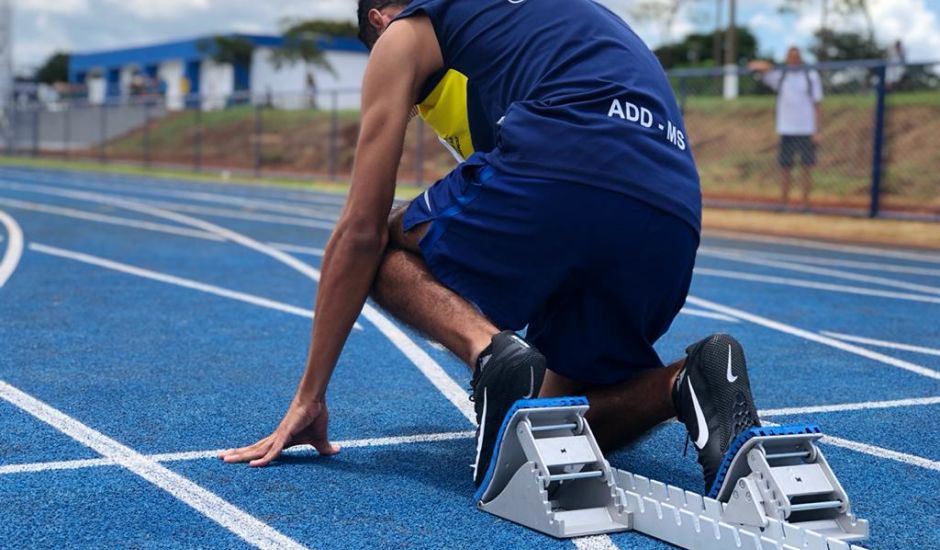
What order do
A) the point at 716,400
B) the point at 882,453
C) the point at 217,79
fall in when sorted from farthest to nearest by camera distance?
the point at 217,79
the point at 882,453
the point at 716,400

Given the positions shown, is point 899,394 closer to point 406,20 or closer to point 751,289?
point 406,20

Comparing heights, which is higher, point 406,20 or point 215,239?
point 406,20

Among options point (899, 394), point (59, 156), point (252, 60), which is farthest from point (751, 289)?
point (252, 60)

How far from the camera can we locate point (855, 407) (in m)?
4.88

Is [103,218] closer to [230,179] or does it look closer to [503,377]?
[503,377]

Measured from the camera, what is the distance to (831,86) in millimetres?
17438

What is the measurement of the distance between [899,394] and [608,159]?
100 inches

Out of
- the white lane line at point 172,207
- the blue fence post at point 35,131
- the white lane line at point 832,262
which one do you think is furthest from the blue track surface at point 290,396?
the blue fence post at point 35,131

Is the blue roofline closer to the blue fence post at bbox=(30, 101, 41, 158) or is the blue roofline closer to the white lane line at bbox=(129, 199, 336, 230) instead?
the blue fence post at bbox=(30, 101, 41, 158)

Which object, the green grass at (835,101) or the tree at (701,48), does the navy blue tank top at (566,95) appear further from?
the tree at (701,48)

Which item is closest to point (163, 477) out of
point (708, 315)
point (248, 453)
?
point (248, 453)

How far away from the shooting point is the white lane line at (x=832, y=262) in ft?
33.8

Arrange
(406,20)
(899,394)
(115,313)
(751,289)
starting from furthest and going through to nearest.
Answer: (751,289) → (115,313) → (899,394) → (406,20)

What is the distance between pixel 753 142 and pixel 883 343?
18.0 metres
